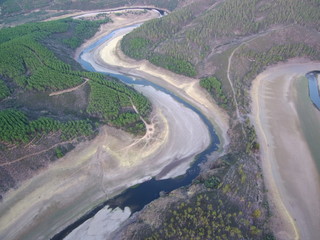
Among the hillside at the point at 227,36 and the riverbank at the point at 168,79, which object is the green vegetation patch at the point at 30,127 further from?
the hillside at the point at 227,36

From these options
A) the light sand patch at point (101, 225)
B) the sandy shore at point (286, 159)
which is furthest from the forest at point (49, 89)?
the sandy shore at point (286, 159)

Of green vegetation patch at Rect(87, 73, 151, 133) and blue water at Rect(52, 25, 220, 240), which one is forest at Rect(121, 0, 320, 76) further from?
blue water at Rect(52, 25, 220, 240)

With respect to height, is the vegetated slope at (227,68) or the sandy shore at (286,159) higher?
the vegetated slope at (227,68)

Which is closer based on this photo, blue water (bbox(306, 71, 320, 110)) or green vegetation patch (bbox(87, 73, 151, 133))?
green vegetation patch (bbox(87, 73, 151, 133))

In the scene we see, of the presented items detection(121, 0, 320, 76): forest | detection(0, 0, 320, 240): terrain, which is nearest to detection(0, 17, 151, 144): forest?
detection(0, 0, 320, 240): terrain

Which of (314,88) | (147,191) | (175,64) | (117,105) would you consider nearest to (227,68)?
(175,64)

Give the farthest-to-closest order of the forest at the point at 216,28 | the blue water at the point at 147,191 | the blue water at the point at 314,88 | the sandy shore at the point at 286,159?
the forest at the point at 216,28, the blue water at the point at 314,88, the blue water at the point at 147,191, the sandy shore at the point at 286,159

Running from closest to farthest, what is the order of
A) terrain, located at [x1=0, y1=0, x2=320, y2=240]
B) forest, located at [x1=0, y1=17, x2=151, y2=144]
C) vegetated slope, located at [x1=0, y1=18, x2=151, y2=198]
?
terrain, located at [x1=0, y1=0, x2=320, y2=240]
vegetated slope, located at [x1=0, y1=18, x2=151, y2=198]
forest, located at [x1=0, y1=17, x2=151, y2=144]

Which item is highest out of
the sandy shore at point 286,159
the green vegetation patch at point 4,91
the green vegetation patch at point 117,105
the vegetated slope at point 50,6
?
the vegetated slope at point 50,6
